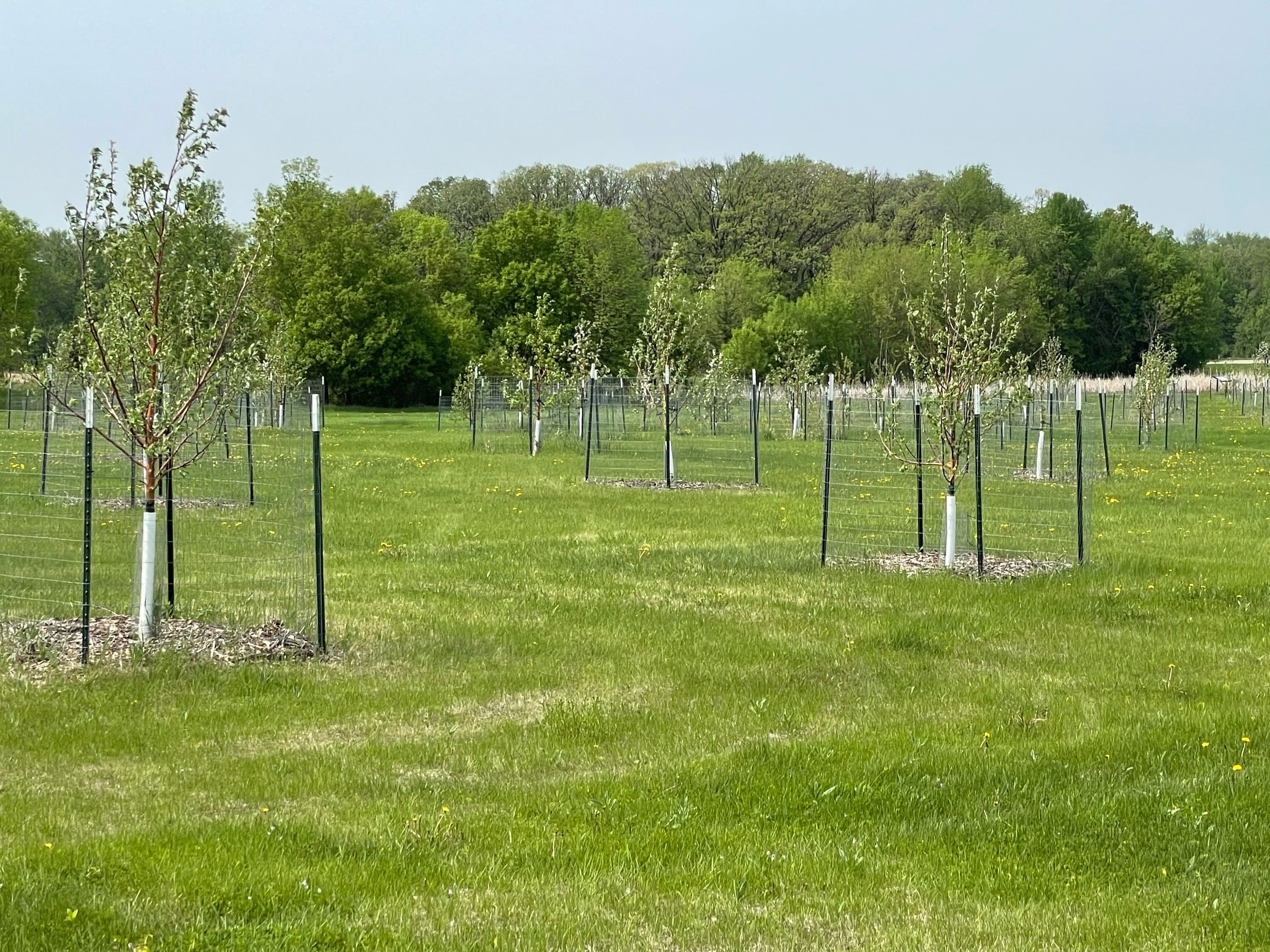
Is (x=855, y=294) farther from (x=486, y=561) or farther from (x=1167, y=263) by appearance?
(x=486, y=561)

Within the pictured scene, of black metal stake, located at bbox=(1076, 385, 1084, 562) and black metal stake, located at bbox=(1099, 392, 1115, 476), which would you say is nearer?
black metal stake, located at bbox=(1076, 385, 1084, 562)

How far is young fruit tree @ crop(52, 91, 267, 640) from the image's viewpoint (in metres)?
9.20

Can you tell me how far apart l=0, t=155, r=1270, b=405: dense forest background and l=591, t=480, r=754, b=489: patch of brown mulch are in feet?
99.6

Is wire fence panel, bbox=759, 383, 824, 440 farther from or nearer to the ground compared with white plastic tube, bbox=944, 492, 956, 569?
farther from the ground

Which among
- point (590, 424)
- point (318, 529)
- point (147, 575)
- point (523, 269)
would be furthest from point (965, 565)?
point (523, 269)

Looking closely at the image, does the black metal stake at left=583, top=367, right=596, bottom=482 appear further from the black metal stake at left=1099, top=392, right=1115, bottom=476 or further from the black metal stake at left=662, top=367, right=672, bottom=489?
the black metal stake at left=1099, top=392, right=1115, bottom=476

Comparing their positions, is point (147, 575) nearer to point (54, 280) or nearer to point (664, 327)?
point (664, 327)

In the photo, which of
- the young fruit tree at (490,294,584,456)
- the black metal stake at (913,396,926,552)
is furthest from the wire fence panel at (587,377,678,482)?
the black metal stake at (913,396,926,552)

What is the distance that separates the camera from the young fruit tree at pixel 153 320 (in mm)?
9203

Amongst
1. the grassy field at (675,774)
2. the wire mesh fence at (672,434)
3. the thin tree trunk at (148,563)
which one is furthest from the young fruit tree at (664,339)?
the thin tree trunk at (148,563)

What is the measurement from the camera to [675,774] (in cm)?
676

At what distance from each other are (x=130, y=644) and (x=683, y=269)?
48.4 metres

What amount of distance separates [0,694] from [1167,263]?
312 ft

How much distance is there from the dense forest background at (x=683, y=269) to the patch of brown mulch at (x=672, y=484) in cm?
3035
